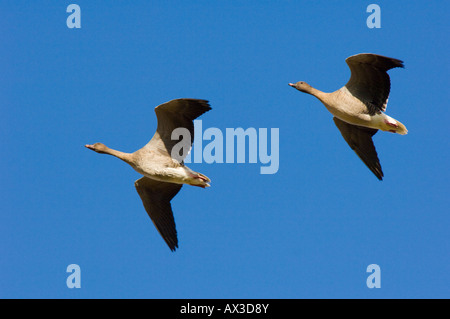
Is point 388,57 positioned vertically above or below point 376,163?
above

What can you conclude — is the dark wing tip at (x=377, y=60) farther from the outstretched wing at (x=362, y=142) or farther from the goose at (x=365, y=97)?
the outstretched wing at (x=362, y=142)

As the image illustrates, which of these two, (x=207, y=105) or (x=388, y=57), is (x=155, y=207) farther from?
(x=388, y=57)

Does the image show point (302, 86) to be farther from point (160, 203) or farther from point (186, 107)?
point (160, 203)

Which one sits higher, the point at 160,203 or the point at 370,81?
the point at 370,81

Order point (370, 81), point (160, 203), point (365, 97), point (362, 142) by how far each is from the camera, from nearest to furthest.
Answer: point (370, 81)
point (365, 97)
point (160, 203)
point (362, 142)

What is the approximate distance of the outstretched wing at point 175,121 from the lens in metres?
18.6

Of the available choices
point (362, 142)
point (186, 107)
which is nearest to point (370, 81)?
point (362, 142)

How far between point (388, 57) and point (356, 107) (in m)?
1.44

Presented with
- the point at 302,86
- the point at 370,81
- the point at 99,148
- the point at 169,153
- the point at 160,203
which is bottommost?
the point at 160,203

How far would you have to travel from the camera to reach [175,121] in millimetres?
19031

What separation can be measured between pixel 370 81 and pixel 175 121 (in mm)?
4702

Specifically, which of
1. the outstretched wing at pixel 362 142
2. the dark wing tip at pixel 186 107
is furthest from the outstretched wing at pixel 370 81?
the dark wing tip at pixel 186 107
